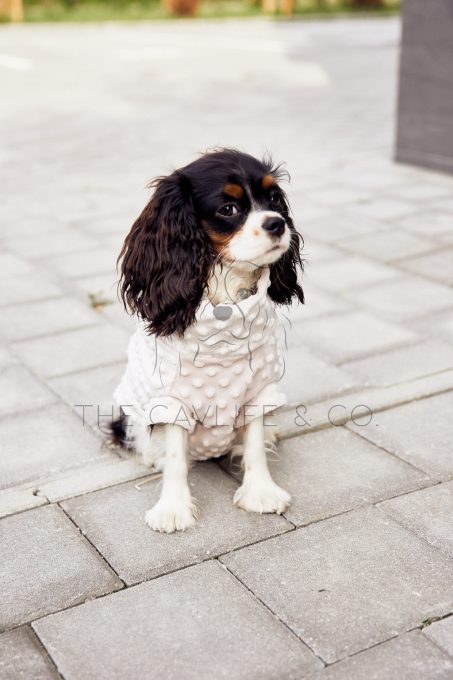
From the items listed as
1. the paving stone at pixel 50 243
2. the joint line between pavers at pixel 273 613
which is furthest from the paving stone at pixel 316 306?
the joint line between pavers at pixel 273 613

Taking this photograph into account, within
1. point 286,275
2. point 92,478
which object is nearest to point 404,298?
point 286,275

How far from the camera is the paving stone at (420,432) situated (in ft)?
11.5

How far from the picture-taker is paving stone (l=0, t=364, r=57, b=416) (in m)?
4.06

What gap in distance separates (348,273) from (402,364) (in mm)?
1447

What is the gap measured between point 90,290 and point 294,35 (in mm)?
16759

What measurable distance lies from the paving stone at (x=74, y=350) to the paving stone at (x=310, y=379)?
85 centimetres

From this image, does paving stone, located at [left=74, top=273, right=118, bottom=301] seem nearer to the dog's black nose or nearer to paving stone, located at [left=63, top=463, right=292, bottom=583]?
paving stone, located at [left=63, top=463, right=292, bottom=583]

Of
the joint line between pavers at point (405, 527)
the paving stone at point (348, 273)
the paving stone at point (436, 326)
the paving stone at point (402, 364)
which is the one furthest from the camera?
the paving stone at point (348, 273)

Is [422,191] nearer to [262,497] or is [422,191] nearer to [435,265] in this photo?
[435,265]

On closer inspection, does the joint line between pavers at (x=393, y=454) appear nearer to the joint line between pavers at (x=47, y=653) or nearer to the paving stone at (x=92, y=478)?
the paving stone at (x=92, y=478)

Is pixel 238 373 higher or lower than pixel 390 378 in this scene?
higher

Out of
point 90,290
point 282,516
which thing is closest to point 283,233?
point 282,516

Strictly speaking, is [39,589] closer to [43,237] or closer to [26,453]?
[26,453]

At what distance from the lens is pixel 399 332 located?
15.6ft
